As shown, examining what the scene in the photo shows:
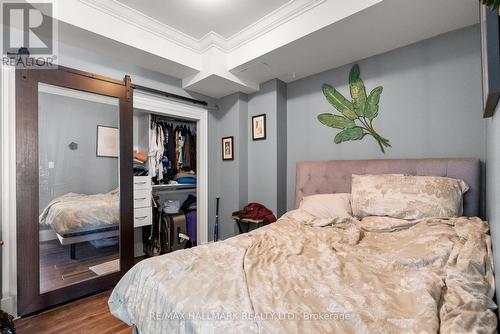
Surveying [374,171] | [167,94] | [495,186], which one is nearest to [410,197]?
[374,171]

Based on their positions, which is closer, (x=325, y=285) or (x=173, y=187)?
(x=325, y=285)

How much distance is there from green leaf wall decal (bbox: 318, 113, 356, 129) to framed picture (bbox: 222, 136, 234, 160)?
1188 millimetres

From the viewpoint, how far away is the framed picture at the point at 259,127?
305 centimetres

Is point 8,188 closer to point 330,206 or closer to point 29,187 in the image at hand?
point 29,187

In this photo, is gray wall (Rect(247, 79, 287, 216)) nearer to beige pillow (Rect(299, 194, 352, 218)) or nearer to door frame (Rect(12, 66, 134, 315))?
beige pillow (Rect(299, 194, 352, 218))

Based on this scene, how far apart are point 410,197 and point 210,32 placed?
93.8 inches

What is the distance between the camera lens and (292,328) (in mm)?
745

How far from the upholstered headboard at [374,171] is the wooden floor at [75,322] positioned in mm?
2019

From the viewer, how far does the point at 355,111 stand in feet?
8.07

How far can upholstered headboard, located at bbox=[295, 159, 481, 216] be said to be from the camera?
69.5 inches

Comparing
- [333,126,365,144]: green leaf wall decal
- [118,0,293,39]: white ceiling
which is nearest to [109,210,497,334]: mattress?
[333,126,365,144]: green leaf wall decal

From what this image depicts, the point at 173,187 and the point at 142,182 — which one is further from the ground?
the point at 142,182

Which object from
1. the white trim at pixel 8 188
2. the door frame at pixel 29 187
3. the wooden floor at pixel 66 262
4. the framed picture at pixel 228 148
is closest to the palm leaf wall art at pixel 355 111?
the framed picture at pixel 228 148

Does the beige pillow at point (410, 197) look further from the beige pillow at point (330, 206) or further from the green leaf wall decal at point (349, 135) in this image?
the green leaf wall decal at point (349, 135)
